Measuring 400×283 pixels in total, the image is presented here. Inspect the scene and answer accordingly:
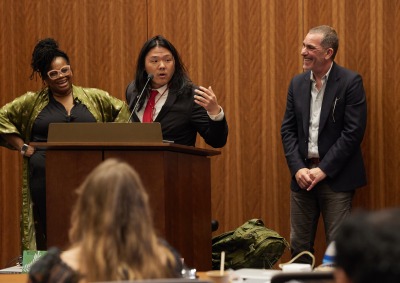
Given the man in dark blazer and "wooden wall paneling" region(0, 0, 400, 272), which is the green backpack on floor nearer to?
the man in dark blazer

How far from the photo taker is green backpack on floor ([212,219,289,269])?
197 inches

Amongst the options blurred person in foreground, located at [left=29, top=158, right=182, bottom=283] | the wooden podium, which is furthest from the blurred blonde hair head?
the wooden podium

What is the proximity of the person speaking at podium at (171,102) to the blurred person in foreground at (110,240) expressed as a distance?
8.16 feet

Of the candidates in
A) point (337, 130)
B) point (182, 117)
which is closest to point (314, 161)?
point (337, 130)

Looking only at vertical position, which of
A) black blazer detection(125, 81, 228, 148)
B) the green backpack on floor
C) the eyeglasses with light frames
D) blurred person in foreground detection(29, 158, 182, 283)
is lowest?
the green backpack on floor

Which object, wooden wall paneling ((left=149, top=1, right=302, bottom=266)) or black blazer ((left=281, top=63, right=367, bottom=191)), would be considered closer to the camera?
black blazer ((left=281, top=63, right=367, bottom=191))

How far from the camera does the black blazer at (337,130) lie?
18.1ft

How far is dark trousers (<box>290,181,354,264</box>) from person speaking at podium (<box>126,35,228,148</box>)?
109cm

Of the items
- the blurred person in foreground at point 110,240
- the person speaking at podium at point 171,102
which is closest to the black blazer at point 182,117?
the person speaking at podium at point 171,102

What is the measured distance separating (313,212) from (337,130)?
604 millimetres

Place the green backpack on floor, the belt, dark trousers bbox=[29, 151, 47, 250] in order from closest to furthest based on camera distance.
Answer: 1. the green backpack on floor
2. dark trousers bbox=[29, 151, 47, 250]
3. the belt

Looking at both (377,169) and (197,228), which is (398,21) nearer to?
(377,169)

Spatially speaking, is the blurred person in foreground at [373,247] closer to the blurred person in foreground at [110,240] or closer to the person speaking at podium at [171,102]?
the blurred person in foreground at [110,240]

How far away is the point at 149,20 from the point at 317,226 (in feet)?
7.07
